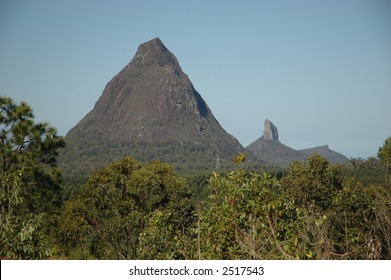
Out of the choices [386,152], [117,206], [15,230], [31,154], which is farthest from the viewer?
[386,152]

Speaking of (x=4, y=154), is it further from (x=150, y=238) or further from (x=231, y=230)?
(x=231, y=230)

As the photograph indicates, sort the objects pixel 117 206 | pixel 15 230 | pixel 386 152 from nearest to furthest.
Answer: pixel 15 230, pixel 117 206, pixel 386 152

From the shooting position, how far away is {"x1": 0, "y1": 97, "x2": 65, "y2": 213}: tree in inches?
841

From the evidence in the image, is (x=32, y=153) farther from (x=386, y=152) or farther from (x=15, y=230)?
(x=386, y=152)

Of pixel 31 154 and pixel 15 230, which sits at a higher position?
pixel 31 154

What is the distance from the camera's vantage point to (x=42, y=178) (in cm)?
2241

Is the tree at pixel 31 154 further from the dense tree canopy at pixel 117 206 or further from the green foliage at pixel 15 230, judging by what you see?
the green foliage at pixel 15 230

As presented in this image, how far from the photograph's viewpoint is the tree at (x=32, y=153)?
2136 centimetres

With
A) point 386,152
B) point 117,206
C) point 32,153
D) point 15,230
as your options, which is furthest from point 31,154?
point 386,152

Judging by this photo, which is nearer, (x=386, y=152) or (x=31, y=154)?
(x=31, y=154)

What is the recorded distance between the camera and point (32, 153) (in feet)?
72.9

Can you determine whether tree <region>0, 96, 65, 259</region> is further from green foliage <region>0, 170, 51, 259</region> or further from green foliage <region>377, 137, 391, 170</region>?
green foliage <region>377, 137, 391, 170</region>

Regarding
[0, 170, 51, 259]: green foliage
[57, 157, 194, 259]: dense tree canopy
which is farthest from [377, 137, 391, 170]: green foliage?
[0, 170, 51, 259]: green foliage
